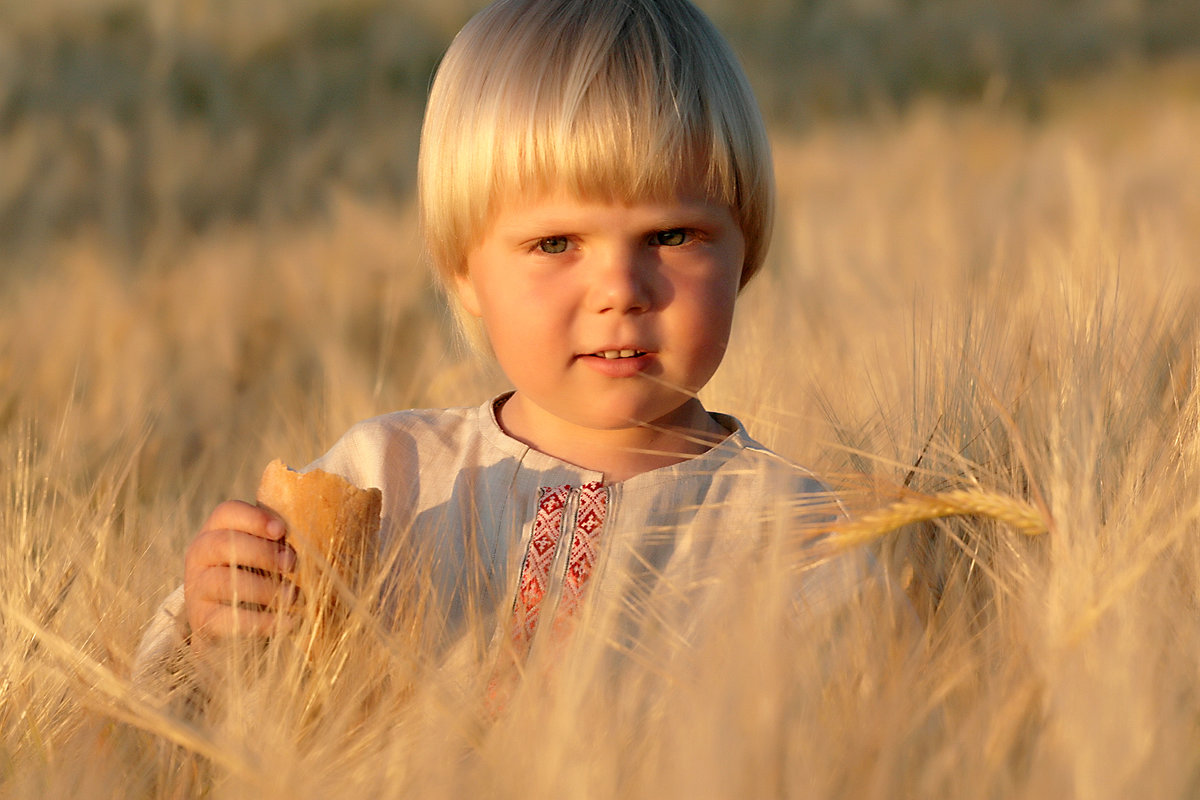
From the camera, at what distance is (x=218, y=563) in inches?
50.8

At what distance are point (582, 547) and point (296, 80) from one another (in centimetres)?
1012

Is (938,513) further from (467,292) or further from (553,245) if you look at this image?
(467,292)

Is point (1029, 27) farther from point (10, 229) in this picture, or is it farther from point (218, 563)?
point (218, 563)

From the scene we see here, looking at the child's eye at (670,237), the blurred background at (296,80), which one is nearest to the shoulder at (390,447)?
the child's eye at (670,237)

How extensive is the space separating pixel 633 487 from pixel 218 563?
478 mm

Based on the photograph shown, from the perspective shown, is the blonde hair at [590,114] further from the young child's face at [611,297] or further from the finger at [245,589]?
the finger at [245,589]

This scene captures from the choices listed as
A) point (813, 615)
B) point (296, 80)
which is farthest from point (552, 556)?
point (296, 80)

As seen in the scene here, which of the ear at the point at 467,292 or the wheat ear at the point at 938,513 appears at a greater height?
the ear at the point at 467,292

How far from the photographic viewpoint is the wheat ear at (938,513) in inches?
42.0

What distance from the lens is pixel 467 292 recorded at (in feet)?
5.30

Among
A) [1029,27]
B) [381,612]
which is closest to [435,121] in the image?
[381,612]

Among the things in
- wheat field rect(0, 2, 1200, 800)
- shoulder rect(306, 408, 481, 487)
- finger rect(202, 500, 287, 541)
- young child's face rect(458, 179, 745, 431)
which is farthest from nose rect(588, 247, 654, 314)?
finger rect(202, 500, 287, 541)

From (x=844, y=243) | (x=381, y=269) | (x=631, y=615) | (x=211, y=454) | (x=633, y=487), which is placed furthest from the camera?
(x=381, y=269)

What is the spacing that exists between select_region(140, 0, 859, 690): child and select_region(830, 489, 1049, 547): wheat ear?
0.68ft
